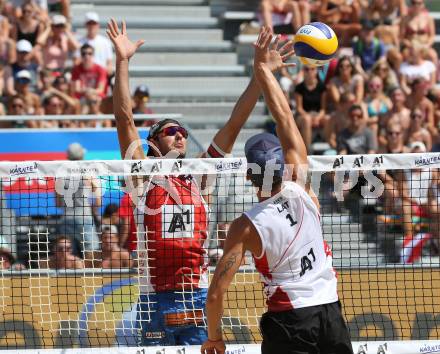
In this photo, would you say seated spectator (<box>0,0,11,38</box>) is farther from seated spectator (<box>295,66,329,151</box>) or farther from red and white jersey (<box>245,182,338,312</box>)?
red and white jersey (<box>245,182,338,312</box>)

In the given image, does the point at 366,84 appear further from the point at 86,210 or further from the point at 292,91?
the point at 86,210

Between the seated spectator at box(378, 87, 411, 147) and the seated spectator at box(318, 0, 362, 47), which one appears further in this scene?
the seated spectator at box(318, 0, 362, 47)

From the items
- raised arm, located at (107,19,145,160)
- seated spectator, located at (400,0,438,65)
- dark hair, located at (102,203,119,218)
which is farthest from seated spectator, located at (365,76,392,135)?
raised arm, located at (107,19,145,160)

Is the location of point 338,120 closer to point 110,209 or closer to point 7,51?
point 110,209

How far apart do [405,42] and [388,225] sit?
5.72 m

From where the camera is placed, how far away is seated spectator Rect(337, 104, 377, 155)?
45.1 ft

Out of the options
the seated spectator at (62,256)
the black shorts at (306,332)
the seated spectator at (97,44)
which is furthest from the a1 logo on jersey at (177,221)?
the seated spectator at (97,44)

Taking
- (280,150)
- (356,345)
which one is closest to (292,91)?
(356,345)

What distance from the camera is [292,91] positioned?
1512 cm

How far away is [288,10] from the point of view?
16.5m

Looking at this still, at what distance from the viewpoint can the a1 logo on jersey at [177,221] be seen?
704cm

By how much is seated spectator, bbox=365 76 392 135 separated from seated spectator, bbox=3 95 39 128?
5.05 m

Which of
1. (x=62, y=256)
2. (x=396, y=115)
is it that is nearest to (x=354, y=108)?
(x=396, y=115)

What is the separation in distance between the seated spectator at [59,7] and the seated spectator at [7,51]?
58.9 inches
